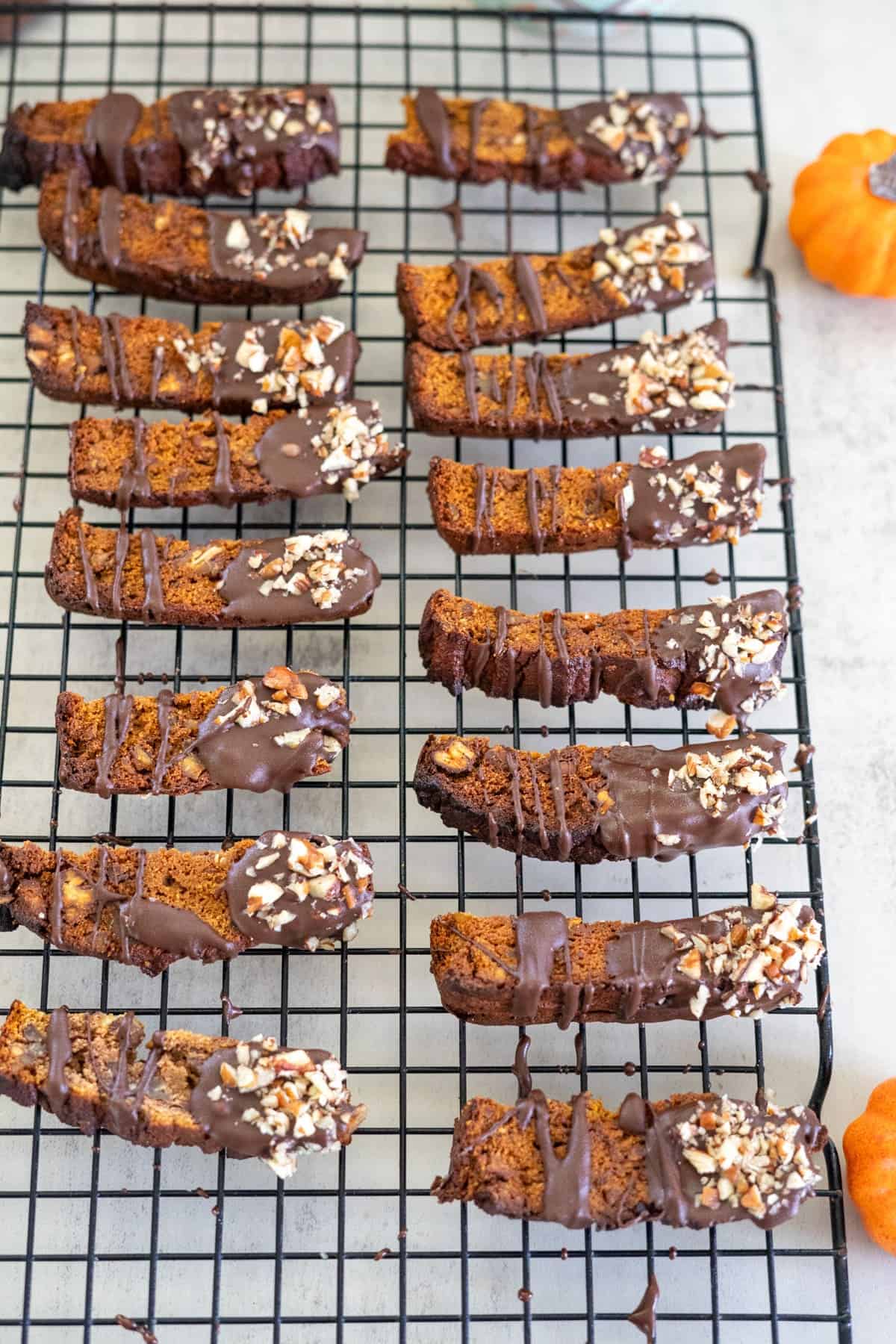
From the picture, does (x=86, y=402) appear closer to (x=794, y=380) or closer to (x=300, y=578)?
(x=300, y=578)

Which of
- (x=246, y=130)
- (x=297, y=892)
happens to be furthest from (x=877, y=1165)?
(x=246, y=130)

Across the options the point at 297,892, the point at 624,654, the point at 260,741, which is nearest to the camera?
the point at 297,892

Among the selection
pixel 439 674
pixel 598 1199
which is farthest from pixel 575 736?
pixel 598 1199

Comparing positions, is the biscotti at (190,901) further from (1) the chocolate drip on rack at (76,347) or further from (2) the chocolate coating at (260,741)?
(1) the chocolate drip on rack at (76,347)

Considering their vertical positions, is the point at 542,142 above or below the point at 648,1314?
above

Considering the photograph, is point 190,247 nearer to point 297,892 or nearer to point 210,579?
point 210,579

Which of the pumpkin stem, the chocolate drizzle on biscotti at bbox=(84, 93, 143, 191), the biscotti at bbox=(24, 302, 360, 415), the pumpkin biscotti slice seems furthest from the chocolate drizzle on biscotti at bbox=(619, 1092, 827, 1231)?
the chocolate drizzle on biscotti at bbox=(84, 93, 143, 191)

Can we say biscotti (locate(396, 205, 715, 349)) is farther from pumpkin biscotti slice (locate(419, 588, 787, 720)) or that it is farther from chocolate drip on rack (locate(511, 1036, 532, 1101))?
chocolate drip on rack (locate(511, 1036, 532, 1101))
